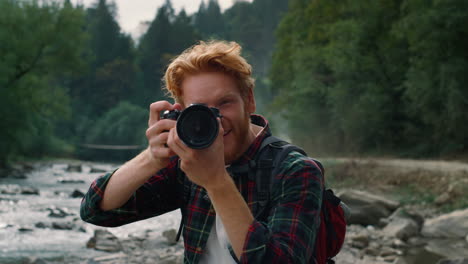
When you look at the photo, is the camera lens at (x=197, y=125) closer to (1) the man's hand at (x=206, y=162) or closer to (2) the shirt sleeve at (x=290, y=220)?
(1) the man's hand at (x=206, y=162)

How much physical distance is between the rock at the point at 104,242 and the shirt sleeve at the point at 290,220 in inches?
274

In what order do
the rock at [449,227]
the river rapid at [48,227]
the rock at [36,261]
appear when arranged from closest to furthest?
the rock at [36,261] → the river rapid at [48,227] → the rock at [449,227]

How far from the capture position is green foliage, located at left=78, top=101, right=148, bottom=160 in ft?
155

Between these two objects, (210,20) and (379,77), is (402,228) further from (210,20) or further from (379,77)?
(210,20)

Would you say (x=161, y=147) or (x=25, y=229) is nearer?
(x=161, y=147)

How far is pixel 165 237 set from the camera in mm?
8961

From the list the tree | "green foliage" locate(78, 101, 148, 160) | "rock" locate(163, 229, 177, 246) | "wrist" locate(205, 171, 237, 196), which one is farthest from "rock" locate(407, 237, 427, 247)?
the tree

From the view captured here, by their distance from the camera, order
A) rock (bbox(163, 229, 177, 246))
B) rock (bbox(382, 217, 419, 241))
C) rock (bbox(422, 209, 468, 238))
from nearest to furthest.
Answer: rock (bbox(163, 229, 177, 246)) → rock (bbox(382, 217, 419, 241)) → rock (bbox(422, 209, 468, 238))

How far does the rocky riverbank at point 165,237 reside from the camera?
7.53 meters

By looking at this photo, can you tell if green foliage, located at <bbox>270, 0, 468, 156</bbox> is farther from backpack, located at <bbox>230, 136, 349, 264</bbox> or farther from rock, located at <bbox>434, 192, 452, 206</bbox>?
backpack, located at <bbox>230, 136, 349, 264</bbox>

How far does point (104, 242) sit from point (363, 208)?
5001mm

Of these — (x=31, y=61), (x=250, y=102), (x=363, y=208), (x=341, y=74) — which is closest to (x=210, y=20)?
(x=31, y=61)

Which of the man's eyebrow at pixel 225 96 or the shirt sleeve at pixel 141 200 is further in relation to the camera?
the shirt sleeve at pixel 141 200

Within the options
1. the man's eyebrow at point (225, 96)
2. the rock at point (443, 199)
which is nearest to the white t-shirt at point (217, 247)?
the man's eyebrow at point (225, 96)
